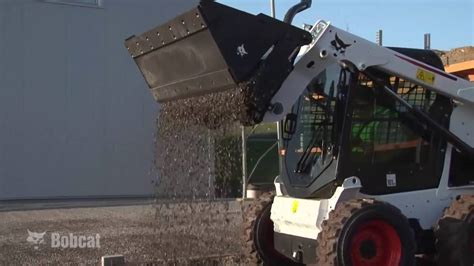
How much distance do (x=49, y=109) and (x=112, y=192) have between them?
2.65 m

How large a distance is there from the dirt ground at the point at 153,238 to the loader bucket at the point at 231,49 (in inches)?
56.9

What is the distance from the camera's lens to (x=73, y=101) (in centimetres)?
1664

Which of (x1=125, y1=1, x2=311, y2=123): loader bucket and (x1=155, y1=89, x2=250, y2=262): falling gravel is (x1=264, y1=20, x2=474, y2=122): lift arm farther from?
(x1=155, y1=89, x2=250, y2=262): falling gravel

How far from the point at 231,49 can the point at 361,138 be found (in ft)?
5.49

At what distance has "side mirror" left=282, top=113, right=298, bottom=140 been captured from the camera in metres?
6.67

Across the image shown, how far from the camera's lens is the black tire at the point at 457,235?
615 centimetres

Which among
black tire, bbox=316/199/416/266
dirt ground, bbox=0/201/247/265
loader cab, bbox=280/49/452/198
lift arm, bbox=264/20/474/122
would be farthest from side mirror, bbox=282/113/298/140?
black tire, bbox=316/199/416/266

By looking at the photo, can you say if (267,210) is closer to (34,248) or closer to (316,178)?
(316,178)

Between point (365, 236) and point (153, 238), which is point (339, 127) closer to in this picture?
point (365, 236)

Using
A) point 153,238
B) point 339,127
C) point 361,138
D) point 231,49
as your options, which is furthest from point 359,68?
point 153,238

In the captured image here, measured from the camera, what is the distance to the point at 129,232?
32.6 feet

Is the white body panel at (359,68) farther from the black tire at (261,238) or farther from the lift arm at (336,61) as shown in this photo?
the black tire at (261,238)

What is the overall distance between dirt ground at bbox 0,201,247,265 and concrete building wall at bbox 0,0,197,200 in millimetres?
4993

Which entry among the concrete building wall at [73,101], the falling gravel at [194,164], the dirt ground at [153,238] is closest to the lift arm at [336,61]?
the falling gravel at [194,164]
